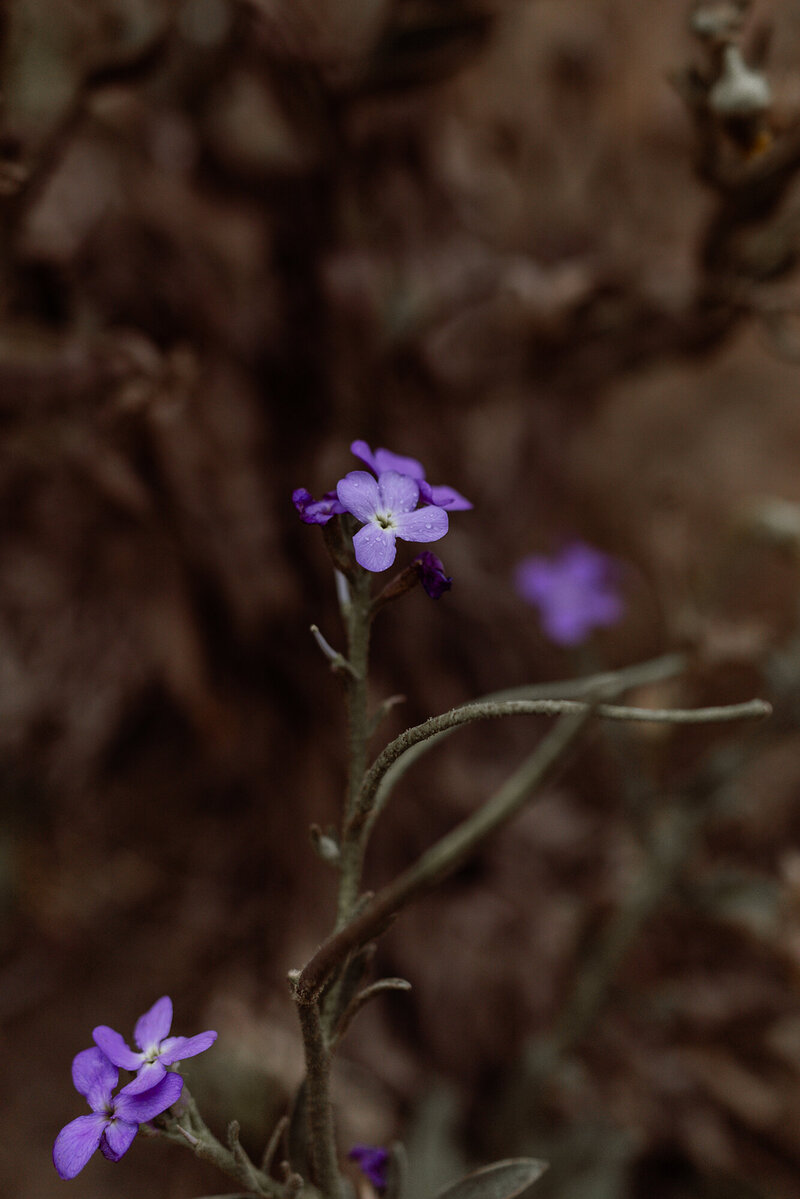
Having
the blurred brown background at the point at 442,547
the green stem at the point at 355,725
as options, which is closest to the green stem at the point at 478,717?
the green stem at the point at 355,725

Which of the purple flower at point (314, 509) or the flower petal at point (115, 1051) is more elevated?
the purple flower at point (314, 509)

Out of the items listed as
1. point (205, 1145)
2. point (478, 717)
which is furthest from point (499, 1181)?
point (478, 717)

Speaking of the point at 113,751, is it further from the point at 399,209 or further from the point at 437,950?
the point at 399,209

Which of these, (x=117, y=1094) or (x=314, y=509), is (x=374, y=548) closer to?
(x=314, y=509)

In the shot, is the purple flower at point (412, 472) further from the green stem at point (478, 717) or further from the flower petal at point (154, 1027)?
the flower petal at point (154, 1027)

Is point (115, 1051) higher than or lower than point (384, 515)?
lower
